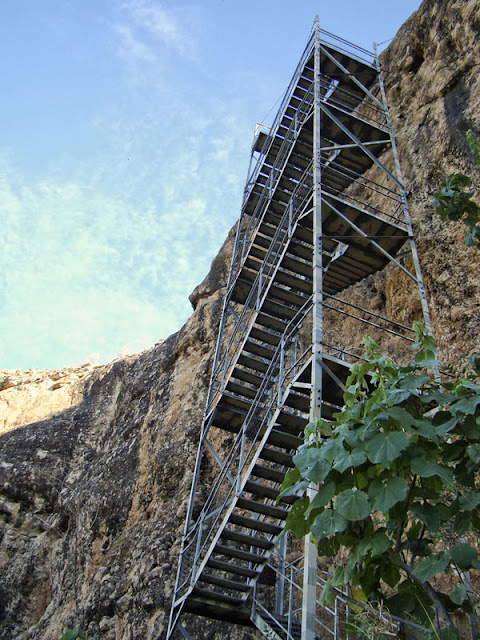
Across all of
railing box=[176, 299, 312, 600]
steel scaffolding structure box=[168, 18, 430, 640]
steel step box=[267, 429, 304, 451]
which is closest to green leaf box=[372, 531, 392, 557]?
steel scaffolding structure box=[168, 18, 430, 640]

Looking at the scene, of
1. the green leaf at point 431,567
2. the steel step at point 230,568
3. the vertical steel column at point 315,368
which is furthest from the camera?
the steel step at point 230,568

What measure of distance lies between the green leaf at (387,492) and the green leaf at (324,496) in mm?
267

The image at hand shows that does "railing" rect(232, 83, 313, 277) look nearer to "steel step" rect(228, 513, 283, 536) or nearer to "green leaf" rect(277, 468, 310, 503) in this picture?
"steel step" rect(228, 513, 283, 536)

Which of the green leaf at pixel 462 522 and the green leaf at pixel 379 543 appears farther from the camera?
the green leaf at pixel 462 522

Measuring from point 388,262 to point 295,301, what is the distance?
1.56 m

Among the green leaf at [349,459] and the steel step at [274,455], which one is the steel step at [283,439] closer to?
the steel step at [274,455]

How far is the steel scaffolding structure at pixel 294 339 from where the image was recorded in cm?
765

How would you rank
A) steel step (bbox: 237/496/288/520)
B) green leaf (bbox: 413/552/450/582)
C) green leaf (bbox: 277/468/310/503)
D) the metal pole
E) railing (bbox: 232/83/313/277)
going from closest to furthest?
green leaf (bbox: 413/552/450/582), green leaf (bbox: 277/468/310/503), steel step (bbox: 237/496/288/520), the metal pole, railing (bbox: 232/83/313/277)

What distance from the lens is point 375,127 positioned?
1097 centimetres

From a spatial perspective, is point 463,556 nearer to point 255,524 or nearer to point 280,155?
point 255,524

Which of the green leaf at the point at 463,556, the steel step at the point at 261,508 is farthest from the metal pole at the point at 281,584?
the green leaf at the point at 463,556

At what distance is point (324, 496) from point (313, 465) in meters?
0.21

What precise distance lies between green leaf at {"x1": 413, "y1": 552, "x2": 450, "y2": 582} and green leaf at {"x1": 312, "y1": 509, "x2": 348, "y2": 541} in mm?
499

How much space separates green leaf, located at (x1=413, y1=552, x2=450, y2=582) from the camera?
3.69 metres
